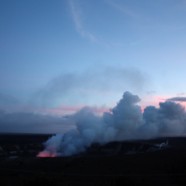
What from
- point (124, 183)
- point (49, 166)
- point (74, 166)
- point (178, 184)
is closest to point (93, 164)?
point (74, 166)

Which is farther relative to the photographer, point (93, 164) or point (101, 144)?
point (101, 144)

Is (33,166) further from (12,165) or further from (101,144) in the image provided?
(101,144)

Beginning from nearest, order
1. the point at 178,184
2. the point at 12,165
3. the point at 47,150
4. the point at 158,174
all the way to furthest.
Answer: the point at 178,184, the point at 158,174, the point at 12,165, the point at 47,150

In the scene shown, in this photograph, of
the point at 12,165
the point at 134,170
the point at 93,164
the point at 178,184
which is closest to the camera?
the point at 178,184

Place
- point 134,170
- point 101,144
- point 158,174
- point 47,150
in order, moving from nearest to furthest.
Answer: point 158,174 < point 134,170 < point 47,150 < point 101,144

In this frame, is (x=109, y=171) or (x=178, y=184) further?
(x=109, y=171)

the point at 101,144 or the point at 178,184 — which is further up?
the point at 101,144

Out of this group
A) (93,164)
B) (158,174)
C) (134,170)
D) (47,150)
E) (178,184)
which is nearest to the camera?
(178,184)

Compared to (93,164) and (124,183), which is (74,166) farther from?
(124,183)

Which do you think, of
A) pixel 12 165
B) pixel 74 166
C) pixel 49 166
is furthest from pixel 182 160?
pixel 12 165
